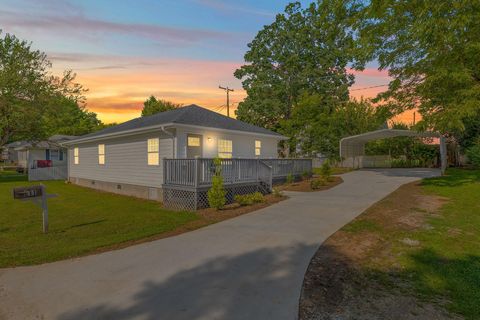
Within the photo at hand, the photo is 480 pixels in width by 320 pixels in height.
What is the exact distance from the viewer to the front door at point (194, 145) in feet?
40.8

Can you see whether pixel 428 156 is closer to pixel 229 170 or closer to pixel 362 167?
pixel 362 167

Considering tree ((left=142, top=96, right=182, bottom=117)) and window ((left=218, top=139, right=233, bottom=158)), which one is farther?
tree ((left=142, top=96, right=182, bottom=117))

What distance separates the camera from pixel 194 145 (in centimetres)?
1266

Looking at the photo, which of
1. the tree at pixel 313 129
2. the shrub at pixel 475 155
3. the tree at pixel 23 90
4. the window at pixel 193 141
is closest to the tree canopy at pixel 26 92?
the tree at pixel 23 90

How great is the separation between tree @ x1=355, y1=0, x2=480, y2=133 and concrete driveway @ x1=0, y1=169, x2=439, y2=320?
10262mm

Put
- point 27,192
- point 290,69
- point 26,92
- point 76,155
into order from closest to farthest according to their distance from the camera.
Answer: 1. point 27,192
2. point 76,155
3. point 26,92
4. point 290,69

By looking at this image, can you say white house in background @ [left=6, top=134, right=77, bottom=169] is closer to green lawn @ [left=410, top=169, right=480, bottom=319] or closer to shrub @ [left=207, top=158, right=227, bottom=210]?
shrub @ [left=207, top=158, right=227, bottom=210]

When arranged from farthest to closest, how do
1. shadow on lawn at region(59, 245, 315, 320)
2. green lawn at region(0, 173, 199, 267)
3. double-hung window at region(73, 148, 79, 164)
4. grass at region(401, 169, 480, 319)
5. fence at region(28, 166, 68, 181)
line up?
1. fence at region(28, 166, 68, 181)
2. double-hung window at region(73, 148, 79, 164)
3. green lawn at region(0, 173, 199, 267)
4. grass at region(401, 169, 480, 319)
5. shadow on lawn at region(59, 245, 315, 320)

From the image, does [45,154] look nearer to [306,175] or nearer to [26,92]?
[26,92]

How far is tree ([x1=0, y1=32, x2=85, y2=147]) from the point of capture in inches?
824

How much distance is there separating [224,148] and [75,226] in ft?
25.0

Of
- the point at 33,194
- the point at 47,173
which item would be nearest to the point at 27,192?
the point at 33,194

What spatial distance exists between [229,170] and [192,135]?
269 centimetres

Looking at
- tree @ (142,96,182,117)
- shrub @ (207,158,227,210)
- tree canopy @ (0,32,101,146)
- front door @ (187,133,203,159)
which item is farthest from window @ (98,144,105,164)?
tree @ (142,96,182,117)
